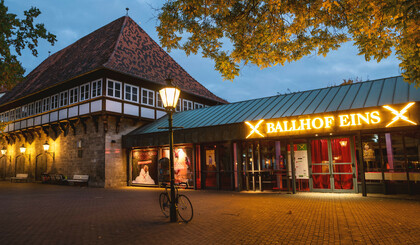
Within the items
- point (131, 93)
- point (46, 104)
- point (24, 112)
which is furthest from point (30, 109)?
point (131, 93)

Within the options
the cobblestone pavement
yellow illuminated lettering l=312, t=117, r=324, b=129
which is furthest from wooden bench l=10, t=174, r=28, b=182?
yellow illuminated lettering l=312, t=117, r=324, b=129

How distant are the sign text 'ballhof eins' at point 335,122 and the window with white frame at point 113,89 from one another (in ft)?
31.5

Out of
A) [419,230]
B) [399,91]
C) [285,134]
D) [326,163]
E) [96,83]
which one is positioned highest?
[96,83]

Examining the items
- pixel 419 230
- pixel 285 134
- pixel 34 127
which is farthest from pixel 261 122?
pixel 34 127

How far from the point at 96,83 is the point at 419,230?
18215 mm

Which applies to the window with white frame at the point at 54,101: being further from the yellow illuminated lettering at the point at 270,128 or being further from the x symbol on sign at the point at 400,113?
the x symbol on sign at the point at 400,113

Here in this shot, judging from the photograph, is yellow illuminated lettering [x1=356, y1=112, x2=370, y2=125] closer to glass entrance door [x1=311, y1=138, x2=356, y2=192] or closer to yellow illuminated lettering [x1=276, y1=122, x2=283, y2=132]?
glass entrance door [x1=311, y1=138, x2=356, y2=192]

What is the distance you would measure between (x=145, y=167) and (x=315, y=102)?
11056mm

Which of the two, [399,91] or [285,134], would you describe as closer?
[399,91]

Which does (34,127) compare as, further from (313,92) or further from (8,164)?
(313,92)

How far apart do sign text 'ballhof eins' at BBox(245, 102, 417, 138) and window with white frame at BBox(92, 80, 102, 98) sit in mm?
10269

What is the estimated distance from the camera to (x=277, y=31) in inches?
269

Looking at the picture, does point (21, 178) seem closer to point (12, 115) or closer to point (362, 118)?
point (12, 115)

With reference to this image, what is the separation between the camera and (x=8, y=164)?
29125mm
